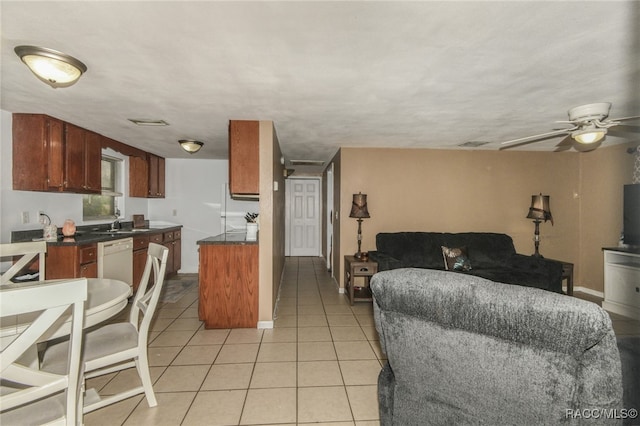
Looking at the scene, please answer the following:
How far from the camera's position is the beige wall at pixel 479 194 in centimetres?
455

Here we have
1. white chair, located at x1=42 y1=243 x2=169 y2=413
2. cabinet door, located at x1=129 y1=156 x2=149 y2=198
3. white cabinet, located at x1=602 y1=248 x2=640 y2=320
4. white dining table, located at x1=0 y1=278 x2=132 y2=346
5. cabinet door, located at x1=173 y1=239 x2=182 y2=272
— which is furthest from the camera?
cabinet door, located at x1=173 y1=239 x2=182 y2=272

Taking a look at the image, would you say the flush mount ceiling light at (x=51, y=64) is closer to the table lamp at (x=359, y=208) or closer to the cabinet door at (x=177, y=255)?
the table lamp at (x=359, y=208)

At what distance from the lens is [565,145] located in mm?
4270

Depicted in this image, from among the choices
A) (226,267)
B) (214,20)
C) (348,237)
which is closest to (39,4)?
(214,20)

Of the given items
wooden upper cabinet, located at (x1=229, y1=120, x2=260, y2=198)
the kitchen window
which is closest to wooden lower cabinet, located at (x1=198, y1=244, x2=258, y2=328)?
wooden upper cabinet, located at (x1=229, y1=120, x2=260, y2=198)

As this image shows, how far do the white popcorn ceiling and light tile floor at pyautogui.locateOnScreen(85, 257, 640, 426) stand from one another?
1.62m

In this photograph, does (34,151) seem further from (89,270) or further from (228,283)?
(228,283)

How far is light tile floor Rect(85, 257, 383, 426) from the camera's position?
5.99 feet

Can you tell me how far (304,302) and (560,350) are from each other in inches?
134

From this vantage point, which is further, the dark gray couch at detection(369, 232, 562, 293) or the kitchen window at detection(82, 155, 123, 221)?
the kitchen window at detection(82, 155, 123, 221)

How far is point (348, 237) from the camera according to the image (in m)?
4.57

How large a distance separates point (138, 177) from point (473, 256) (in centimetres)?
564

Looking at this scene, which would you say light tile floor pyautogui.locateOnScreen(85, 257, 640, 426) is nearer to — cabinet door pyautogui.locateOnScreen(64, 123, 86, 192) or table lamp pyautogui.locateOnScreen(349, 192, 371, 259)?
table lamp pyautogui.locateOnScreen(349, 192, 371, 259)

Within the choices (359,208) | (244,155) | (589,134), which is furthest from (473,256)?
(244,155)
